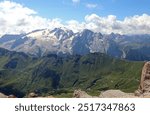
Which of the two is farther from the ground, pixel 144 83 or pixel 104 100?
pixel 104 100

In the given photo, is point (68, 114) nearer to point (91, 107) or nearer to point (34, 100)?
point (91, 107)

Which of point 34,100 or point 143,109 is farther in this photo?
point 34,100

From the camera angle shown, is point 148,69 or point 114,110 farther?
point 148,69

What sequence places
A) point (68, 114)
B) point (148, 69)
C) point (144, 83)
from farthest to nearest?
point (148, 69)
point (144, 83)
point (68, 114)

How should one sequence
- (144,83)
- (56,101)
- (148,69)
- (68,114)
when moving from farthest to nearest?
(148,69)
(144,83)
(56,101)
(68,114)

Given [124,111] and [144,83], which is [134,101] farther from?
[144,83]

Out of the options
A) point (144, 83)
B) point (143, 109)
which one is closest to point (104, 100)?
point (143, 109)

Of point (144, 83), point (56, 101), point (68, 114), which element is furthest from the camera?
point (144, 83)

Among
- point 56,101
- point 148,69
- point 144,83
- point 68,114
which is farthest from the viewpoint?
point 148,69

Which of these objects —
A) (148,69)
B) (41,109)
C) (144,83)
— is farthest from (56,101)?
(148,69)
